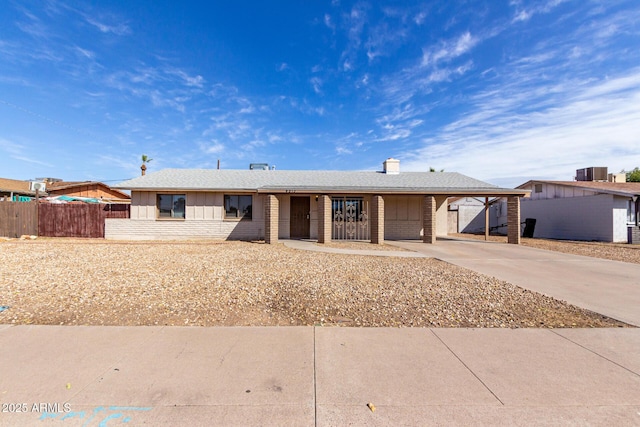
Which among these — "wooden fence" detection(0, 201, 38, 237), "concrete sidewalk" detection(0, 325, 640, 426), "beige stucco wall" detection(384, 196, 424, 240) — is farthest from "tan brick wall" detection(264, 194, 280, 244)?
"wooden fence" detection(0, 201, 38, 237)

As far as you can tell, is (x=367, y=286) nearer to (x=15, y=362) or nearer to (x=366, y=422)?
(x=366, y=422)

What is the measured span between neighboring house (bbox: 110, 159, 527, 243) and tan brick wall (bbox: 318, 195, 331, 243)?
51 mm

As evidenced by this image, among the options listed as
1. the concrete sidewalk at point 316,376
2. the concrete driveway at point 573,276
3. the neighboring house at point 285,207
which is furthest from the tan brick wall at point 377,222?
the concrete sidewalk at point 316,376

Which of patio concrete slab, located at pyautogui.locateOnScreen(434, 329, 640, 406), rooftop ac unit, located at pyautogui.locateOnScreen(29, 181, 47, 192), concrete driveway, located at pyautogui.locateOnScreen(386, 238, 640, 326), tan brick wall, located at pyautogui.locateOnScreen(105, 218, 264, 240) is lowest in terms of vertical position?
patio concrete slab, located at pyautogui.locateOnScreen(434, 329, 640, 406)

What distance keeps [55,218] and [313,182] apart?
597 inches

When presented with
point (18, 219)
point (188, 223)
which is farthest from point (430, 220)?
point (18, 219)

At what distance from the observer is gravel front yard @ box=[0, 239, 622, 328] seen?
446 cm

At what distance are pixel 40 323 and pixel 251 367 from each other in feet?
11.6

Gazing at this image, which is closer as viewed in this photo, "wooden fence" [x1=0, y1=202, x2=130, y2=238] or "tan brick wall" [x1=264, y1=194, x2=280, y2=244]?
"tan brick wall" [x1=264, y1=194, x2=280, y2=244]

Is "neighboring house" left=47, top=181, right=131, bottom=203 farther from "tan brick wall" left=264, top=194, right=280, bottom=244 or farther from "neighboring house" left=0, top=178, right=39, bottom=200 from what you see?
"tan brick wall" left=264, top=194, right=280, bottom=244

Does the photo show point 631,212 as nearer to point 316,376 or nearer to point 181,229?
point 316,376

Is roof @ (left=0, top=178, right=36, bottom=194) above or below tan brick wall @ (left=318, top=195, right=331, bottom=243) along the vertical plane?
above

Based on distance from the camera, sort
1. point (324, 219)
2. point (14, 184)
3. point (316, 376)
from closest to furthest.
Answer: point (316, 376)
point (324, 219)
point (14, 184)

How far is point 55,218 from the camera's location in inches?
655
